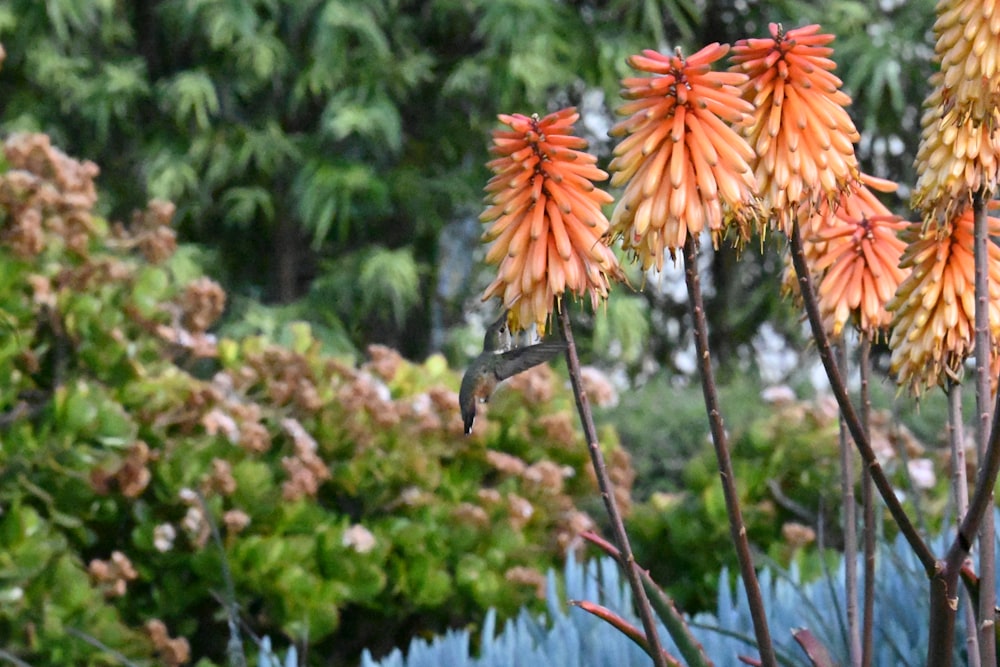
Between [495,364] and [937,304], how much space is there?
0.54m

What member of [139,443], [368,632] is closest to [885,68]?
[368,632]

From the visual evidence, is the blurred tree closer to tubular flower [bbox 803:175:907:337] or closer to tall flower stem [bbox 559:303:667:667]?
tubular flower [bbox 803:175:907:337]

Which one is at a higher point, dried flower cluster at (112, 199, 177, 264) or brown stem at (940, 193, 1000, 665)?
dried flower cluster at (112, 199, 177, 264)

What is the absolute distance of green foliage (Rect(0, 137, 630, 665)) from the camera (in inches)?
135

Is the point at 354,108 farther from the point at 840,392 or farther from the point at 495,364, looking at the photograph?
the point at 840,392

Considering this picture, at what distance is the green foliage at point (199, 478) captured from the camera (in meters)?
3.43

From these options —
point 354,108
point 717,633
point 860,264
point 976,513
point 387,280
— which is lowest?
point 717,633

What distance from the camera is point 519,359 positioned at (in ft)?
4.06

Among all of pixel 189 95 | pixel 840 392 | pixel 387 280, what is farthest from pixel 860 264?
pixel 189 95

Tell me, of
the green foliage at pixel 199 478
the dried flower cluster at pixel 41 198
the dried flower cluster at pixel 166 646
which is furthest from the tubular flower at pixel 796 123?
the dried flower cluster at pixel 41 198

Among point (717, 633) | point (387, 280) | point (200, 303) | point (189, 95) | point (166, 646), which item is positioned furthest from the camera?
point (189, 95)

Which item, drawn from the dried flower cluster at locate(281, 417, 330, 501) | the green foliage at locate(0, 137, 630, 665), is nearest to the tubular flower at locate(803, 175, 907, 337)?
the green foliage at locate(0, 137, 630, 665)

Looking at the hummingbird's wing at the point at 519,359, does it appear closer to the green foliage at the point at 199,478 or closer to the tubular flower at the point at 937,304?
the tubular flower at the point at 937,304

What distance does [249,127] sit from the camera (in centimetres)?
705
